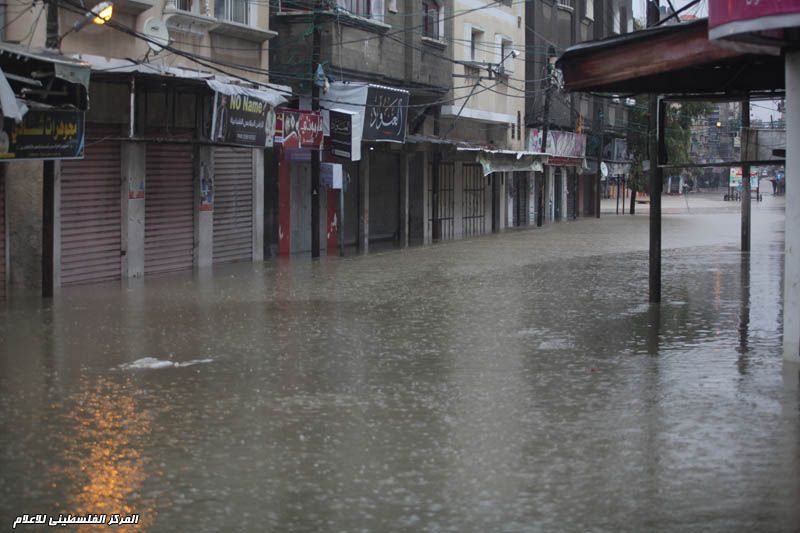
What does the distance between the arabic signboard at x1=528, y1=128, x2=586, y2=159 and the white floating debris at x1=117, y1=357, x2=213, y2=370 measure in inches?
1383

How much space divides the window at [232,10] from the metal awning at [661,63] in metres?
10.5

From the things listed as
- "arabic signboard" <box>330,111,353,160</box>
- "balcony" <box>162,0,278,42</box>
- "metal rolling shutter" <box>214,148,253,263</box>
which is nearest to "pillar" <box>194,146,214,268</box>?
"metal rolling shutter" <box>214,148,253,263</box>

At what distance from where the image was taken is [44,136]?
52.4 ft

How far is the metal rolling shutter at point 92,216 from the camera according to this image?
62.4 feet

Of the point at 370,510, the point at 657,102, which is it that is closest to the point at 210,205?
the point at 657,102

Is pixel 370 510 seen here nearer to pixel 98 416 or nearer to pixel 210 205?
pixel 98 416

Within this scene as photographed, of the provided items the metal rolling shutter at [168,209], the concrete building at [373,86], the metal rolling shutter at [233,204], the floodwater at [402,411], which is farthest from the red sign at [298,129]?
the floodwater at [402,411]

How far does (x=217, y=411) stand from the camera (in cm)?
883

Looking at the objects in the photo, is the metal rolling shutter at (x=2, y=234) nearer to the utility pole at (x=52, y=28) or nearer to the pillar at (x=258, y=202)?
the utility pole at (x=52, y=28)

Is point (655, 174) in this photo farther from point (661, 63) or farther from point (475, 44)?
point (475, 44)

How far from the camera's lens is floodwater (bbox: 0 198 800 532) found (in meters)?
6.28

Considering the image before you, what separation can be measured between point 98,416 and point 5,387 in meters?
1.64

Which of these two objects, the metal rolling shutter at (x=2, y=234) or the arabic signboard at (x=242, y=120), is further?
the arabic signboard at (x=242, y=120)

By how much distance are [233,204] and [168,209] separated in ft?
8.66
